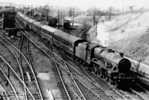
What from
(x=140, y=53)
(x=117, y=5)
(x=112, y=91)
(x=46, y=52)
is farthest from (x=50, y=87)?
(x=117, y=5)

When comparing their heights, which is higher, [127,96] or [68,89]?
[68,89]

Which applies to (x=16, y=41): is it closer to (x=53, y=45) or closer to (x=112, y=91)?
(x=53, y=45)

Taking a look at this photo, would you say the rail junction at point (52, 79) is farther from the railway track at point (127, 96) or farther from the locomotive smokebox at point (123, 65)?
the locomotive smokebox at point (123, 65)

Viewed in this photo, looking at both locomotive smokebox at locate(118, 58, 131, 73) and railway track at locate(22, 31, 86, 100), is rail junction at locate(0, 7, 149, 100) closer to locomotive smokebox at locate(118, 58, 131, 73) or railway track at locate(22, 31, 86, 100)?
railway track at locate(22, 31, 86, 100)

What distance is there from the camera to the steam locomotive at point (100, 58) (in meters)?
21.9

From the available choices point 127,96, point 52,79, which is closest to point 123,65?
point 127,96

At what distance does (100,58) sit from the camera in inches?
964

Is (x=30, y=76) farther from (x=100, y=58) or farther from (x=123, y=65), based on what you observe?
(x=123, y=65)

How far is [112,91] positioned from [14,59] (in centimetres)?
1304

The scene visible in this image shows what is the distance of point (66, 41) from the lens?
103 feet

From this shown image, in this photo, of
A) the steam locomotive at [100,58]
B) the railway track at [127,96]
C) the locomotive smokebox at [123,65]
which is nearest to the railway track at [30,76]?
the steam locomotive at [100,58]

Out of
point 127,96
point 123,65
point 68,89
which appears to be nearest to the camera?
point 127,96

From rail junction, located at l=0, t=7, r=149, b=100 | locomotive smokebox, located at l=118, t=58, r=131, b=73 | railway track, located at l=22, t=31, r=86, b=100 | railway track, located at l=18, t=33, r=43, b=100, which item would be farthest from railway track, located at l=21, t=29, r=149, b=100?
railway track, located at l=18, t=33, r=43, b=100

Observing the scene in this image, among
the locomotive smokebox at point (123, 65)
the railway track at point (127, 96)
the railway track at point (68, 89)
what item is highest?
the locomotive smokebox at point (123, 65)
